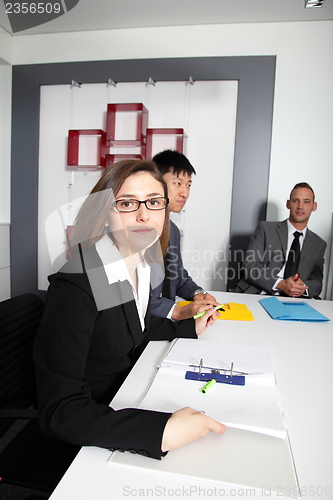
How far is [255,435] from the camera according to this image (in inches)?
29.5

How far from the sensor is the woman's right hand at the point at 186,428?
68cm

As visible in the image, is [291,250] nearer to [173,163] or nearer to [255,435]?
[173,163]

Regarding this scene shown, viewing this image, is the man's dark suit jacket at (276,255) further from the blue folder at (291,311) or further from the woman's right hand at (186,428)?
the woman's right hand at (186,428)

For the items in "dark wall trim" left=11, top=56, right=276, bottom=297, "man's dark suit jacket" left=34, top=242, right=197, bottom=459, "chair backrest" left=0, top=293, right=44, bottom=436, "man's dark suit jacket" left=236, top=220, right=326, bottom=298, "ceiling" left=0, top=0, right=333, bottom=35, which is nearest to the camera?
"man's dark suit jacket" left=34, top=242, right=197, bottom=459

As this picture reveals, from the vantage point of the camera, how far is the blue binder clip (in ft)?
3.13

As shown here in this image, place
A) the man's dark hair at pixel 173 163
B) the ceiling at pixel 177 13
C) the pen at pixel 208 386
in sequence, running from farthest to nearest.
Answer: the ceiling at pixel 177 13, the man's dark hair at pixel 173 163, the pen at pixel 208 386

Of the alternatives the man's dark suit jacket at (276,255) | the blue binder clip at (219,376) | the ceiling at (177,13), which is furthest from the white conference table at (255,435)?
the ceiling at (177,13)

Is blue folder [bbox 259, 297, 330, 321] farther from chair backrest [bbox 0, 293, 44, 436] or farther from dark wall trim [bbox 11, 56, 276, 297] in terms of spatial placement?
dark wall trim [bbox 11, 56, 276, 297]
